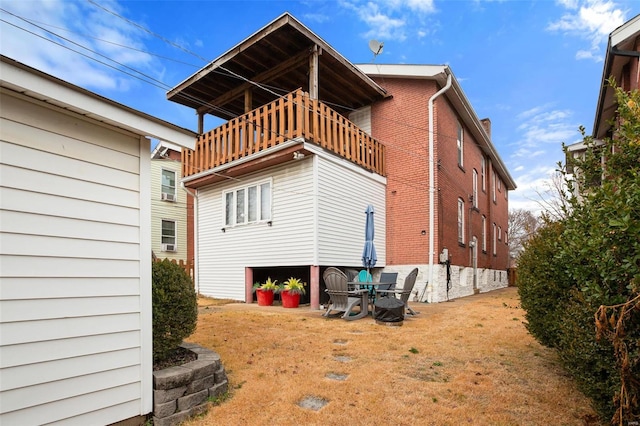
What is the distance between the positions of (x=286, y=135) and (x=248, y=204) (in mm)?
3125

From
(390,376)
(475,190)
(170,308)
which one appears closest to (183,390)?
(170,308)

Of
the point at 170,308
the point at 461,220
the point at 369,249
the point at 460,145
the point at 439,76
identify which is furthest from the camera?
the point at 460,145

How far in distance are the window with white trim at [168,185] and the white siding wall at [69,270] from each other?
19.2 meters

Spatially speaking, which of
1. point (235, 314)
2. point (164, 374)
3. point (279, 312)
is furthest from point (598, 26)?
point (164, 374)

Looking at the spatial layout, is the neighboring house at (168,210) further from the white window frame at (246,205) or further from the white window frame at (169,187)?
the white window frame at (246,205)

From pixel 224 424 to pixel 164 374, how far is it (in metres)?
0.69

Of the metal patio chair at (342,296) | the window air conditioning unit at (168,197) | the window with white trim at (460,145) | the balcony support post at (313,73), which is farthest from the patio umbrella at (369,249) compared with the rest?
the window air conditioning unit at (168,197)

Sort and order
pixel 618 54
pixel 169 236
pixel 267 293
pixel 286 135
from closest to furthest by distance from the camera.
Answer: pixel 618 54 → pixel 286 135 → pixel 267 293 → pixel 169 236

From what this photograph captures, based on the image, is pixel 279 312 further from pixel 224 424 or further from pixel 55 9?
pixel 55 9

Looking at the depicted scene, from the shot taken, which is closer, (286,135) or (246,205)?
(286,135)

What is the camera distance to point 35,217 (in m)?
2.62

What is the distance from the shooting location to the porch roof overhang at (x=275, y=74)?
980cm

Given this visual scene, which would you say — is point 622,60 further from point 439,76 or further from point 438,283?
point 438,283

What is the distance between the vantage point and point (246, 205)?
11.8m
